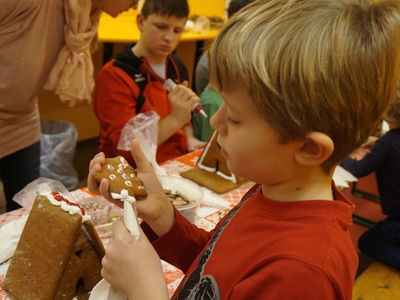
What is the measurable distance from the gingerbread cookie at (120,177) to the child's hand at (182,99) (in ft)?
3.03

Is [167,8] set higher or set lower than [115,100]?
higher

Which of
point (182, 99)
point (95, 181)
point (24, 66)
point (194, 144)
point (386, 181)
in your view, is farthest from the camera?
point (194, 144)

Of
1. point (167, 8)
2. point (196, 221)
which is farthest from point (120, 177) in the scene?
point (167, 8)

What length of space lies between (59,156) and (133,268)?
2.18 metres

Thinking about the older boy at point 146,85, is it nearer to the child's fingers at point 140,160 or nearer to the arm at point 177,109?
the arm at point 177,109

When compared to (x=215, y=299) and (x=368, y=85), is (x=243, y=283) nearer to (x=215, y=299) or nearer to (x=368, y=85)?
(x=215, y=299)

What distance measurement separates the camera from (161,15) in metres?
1.97

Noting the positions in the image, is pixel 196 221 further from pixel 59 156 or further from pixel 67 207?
pixel 59 156

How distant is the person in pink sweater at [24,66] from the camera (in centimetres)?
141

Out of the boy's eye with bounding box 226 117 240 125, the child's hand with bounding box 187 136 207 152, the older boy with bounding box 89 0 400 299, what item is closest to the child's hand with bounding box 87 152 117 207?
the older boy with bounding box 89 0 400 299

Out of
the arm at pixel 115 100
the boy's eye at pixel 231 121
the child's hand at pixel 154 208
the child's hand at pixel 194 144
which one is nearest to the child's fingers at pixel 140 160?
the child's hand at pixel 154 208

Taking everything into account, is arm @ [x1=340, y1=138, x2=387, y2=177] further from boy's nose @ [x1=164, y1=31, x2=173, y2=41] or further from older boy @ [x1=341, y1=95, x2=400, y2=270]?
boy's nose @ [x1=164, y1=31, x2=173, y2=41]

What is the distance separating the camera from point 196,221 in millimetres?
1357

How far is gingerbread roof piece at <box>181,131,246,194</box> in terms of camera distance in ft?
5.22
